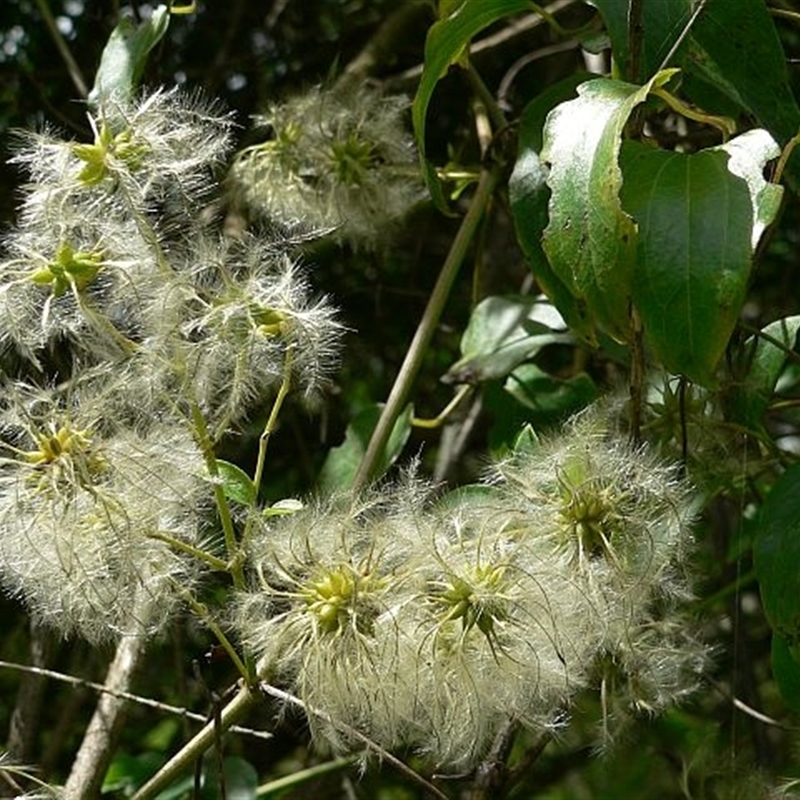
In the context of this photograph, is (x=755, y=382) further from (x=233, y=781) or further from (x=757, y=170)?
(x=233, y=781)

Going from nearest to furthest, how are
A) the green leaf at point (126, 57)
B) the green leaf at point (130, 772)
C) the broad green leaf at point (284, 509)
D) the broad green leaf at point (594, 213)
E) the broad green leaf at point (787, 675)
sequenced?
the broad green leaf at point (594, 213), the broad green leaf at point (284, 509), the broad green leaf at point (787, 675), the green leaf at point (126, 57), the green leaf at point (130, 772)

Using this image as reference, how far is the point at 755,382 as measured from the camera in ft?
3.87

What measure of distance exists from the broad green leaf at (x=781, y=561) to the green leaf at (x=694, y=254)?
172 millimetres

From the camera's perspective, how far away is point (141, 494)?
92 centimetres

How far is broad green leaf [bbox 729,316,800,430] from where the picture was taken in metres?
1.17


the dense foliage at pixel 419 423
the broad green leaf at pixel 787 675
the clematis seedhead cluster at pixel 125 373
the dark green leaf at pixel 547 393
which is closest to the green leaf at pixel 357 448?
the dense foliage at pixel 419 423

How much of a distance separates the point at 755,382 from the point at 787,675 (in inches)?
8.5

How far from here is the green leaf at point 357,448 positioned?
4.10 feet

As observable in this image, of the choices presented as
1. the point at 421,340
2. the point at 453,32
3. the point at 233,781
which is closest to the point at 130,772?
the point at 233,781

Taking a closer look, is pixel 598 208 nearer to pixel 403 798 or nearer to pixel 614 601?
pixel 614 601

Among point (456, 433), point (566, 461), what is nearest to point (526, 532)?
point (566, 461)

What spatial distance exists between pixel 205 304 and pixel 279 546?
155 mm

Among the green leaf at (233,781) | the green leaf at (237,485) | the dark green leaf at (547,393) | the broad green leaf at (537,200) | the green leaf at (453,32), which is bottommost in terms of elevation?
the green leaf at (233,781)

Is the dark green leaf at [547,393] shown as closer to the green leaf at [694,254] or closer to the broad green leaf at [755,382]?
the broad green leaf at [755,382]
